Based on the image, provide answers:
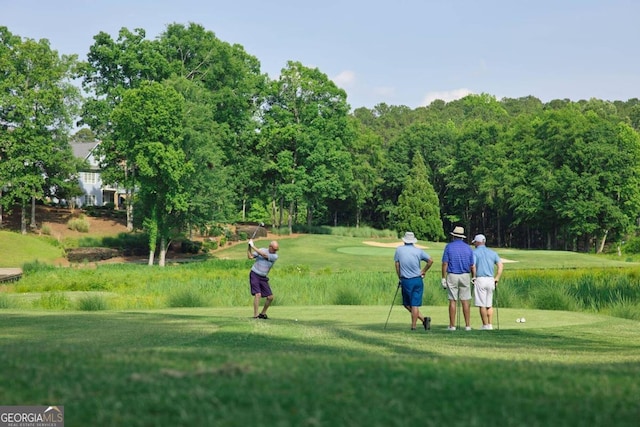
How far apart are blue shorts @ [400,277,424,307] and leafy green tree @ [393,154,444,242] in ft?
211

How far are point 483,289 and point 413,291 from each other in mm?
1658

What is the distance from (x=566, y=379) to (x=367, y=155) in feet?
267

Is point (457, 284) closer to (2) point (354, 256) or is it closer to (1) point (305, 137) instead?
(2) point (354, 256)

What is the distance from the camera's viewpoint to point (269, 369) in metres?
6.49

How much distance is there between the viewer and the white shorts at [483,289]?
623 inches

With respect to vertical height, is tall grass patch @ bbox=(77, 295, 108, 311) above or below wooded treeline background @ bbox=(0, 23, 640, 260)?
below

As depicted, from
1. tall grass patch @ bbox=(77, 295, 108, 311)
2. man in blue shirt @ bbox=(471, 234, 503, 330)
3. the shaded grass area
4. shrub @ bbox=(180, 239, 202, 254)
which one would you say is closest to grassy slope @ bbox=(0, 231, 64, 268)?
shrub @ bbox=(180, 239, 202, 254)

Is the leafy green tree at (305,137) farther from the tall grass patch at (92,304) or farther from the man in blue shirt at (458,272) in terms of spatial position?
the man in blue shirt at (458,272)

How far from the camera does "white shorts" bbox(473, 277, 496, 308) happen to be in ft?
51.9

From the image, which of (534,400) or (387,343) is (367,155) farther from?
(534,400)

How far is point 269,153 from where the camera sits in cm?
7062

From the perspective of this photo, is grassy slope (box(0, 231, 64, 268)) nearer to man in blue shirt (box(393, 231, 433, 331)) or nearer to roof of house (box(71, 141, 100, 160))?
roof of house (box(71, 141, 100, 160))

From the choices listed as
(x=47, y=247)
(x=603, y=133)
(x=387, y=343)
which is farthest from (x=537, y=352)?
(x=603, y=133)

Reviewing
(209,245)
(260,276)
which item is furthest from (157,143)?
(260,276)
